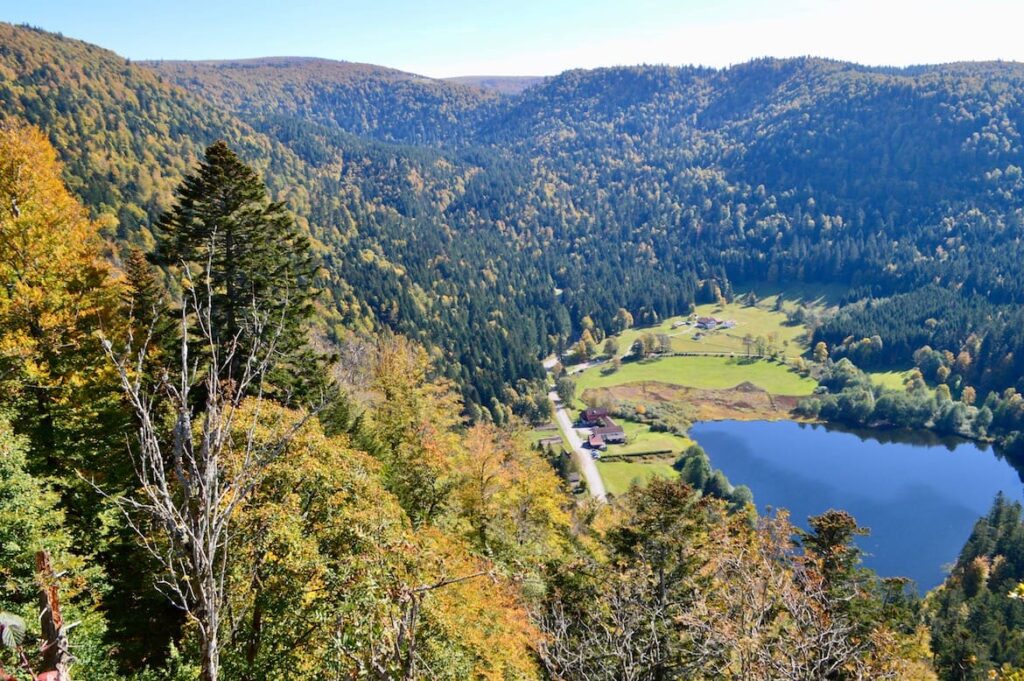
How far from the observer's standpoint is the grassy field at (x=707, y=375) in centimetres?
14938

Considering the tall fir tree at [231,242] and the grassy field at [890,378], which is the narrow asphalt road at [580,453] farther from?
the grassy field at [890,378]

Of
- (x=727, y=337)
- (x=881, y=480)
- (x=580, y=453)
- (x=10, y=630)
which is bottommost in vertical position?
(x=881, y=480)

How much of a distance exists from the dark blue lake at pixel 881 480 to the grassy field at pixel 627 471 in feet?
44.8

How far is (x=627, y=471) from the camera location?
10312 centimetres

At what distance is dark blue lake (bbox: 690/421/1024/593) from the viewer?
83875mm

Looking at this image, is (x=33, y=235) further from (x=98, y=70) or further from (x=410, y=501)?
(x=98, y=70)

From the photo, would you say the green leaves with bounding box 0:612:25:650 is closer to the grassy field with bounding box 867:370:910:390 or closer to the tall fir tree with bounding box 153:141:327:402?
the tall fir tree with bounding box 153:141:327:402

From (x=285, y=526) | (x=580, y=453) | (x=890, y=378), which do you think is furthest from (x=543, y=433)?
(x=285, y=526)

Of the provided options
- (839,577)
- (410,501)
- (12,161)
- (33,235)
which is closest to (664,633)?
(839,577)

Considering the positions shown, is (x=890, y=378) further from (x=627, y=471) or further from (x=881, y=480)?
(x=627, y=471)

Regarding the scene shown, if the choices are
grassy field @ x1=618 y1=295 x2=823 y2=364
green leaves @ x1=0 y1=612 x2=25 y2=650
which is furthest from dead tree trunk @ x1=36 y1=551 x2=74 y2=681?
grassy field @ x1=618 y1=295 x2=823 y2=364

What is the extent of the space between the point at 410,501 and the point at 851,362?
160151 mm

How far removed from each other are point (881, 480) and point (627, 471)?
44243mm

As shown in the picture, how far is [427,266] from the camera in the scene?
192 m
